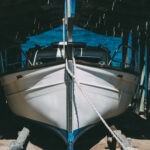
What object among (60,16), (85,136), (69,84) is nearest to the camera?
(69,84)

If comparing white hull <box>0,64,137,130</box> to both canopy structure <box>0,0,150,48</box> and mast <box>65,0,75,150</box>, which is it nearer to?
mast <box>65,0,75,150</box>

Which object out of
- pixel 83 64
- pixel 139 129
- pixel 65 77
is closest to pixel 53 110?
pixel 65 77

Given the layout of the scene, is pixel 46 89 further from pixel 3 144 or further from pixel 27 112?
pixel 3 144

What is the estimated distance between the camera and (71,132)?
3.25 metres

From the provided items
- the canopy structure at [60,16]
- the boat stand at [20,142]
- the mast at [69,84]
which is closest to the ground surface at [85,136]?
the boat stand at [20,142]

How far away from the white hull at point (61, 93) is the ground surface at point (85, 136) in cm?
59

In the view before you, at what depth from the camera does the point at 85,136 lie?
444 centimetres

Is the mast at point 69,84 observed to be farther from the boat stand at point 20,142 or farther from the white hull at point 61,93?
the boat stand at point 20,142

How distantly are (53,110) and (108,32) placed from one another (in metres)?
4.15

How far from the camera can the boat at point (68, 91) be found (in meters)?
3.21

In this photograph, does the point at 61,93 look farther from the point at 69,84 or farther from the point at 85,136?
the point at 85,136

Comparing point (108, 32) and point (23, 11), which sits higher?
point (23, 11)

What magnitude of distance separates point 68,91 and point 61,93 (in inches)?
4.9

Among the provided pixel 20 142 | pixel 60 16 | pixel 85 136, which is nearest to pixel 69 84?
pixel 20 142
